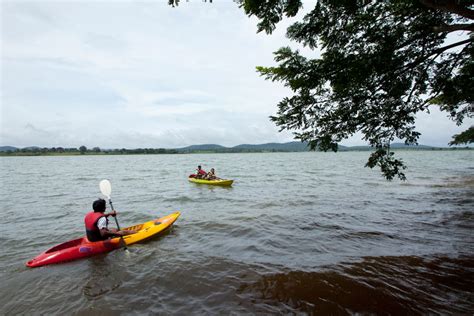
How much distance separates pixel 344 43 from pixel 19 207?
2050 centimetres

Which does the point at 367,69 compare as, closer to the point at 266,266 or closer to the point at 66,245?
the point at 266,266

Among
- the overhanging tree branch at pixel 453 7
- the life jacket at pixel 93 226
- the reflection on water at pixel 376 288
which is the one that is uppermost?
the overhanging tree branch at pixel 453 7

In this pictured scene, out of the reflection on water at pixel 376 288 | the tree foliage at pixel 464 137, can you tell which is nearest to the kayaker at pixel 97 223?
the reflection on water at pixel 376 288

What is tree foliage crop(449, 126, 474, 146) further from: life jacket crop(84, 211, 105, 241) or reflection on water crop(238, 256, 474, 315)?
life jacket crop(84, 211, 105, 241)

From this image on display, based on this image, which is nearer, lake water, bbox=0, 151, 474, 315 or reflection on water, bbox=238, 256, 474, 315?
reflection on water, bbox=238, 256, 474, 315

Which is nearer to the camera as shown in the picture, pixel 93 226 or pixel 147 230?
pixel 93 226

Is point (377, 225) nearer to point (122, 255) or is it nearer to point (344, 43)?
point (344, 43)

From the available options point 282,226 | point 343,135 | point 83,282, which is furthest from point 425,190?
point 83,282

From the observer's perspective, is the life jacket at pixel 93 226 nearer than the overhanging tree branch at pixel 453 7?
No

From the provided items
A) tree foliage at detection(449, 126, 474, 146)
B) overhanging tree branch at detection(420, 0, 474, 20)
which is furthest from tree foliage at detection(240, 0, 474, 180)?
tree foliage at detection(449, 126, 474, 146)

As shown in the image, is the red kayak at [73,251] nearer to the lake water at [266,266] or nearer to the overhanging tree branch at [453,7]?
the lake water at [266,266]

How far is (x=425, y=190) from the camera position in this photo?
60.1 feet

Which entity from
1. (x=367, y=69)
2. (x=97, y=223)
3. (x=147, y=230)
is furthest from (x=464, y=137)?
(x=97, y=223)

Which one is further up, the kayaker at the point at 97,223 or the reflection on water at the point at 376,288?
the kayaker at the point at 97,223
